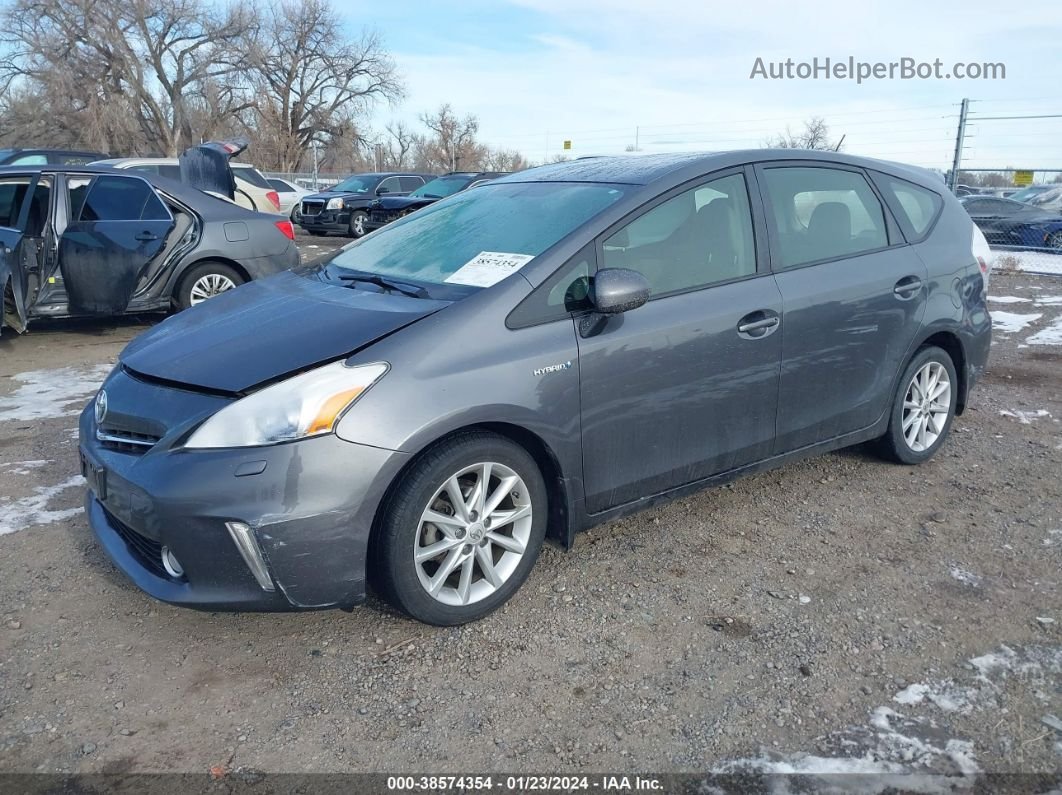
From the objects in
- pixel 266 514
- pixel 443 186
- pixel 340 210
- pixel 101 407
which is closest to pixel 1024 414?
pixel 266 514

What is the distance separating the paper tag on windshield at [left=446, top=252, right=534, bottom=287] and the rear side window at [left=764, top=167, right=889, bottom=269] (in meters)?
1.25

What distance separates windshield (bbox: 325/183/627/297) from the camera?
3.27m

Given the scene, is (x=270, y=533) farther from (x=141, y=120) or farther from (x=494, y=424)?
(x=141, y=120)

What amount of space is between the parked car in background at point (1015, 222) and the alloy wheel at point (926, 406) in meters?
13.3

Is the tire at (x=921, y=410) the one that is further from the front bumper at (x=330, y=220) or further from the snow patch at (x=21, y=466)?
the front bumper at (x=330, y=220)

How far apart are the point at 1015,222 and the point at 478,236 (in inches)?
646

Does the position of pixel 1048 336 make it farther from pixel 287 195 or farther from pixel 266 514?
pixel 287 195

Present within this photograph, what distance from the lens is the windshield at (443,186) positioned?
17906 millimetres

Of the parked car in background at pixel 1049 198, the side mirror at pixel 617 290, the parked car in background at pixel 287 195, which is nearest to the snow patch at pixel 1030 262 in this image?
the parked car in background at pixel 1049 198

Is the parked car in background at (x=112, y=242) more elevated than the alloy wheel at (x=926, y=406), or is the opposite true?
the parked car in background at (x=112, y=242)

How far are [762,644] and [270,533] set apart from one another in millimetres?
1676

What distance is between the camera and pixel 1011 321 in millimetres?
8906

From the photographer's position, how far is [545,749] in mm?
2420

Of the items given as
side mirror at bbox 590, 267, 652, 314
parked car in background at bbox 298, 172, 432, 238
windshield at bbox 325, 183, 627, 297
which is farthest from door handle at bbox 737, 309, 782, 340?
parked car in background at bbox 298, 172, 432, 238
